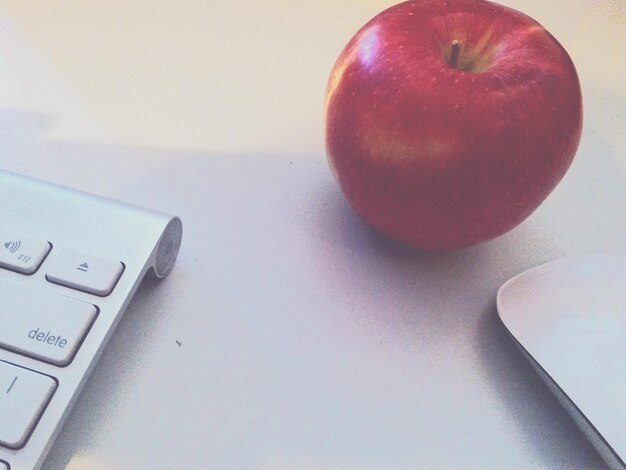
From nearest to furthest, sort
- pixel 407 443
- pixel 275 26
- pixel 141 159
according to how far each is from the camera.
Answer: pixel 407 443 < pixel 141 159 < pixel 275 26

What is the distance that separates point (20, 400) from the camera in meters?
0.30

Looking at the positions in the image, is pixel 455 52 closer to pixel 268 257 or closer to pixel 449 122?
pixel 449 122

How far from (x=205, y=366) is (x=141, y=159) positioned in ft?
0.57

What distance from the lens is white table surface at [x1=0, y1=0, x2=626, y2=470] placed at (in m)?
0.33

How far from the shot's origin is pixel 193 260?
15.7 inches

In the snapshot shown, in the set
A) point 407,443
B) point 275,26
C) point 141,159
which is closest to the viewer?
point 407,443

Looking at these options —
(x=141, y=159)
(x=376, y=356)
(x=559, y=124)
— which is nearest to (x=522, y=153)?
(x=559, y=124)

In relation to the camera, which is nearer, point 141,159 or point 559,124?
point 559,124

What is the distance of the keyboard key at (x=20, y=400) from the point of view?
0.29 metres

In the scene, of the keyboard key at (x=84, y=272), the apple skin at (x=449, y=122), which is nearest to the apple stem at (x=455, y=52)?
the apple skin at (x=449, y=122)

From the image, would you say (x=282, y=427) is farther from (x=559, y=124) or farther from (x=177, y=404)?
(x=559, y=124)

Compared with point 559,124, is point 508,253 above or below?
below

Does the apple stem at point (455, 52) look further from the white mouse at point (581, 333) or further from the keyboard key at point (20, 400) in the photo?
the keyboard key at point (20, 400)

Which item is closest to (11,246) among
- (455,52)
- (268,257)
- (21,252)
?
(21,252)
